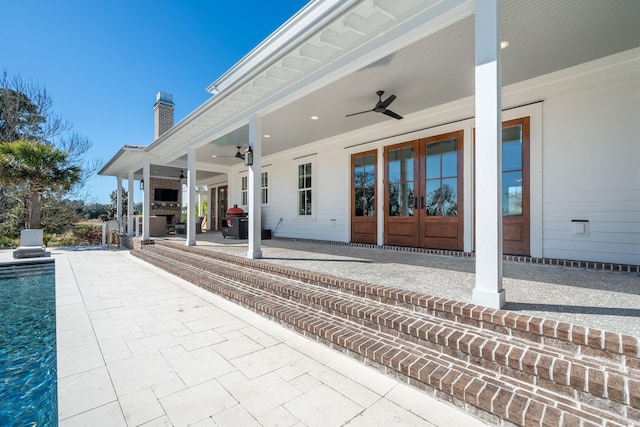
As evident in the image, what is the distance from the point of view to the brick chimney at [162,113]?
10570mm

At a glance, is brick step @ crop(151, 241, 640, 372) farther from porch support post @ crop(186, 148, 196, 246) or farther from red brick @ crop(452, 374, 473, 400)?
porch support post @ crop(186, 148, 196, 246)

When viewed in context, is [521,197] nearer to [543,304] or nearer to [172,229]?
[543,304]

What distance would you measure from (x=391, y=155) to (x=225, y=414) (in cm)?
523

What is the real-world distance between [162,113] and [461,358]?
1213cm

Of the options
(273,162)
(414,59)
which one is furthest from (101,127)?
(414,59)

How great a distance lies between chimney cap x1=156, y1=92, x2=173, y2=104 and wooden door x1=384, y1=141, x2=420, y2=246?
363 inches

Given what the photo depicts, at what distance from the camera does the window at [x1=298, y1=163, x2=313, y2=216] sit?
25.3 feet

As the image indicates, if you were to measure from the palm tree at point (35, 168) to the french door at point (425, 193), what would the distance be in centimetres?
994

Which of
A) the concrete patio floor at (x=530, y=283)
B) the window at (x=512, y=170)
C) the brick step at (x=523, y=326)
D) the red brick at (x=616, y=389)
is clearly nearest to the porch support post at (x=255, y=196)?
the concrete patio floor at (x=530, y=283)

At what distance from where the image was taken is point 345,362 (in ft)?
6.99

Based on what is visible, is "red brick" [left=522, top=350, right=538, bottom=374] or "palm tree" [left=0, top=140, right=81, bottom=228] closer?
"red brick" [left=522, top=350, right=538, bottom=374]

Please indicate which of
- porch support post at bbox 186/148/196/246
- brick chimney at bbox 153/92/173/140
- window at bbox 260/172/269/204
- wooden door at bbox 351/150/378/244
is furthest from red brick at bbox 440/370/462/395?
brick chimney at bbox 153/92/173/140

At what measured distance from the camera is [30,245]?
7777 mm

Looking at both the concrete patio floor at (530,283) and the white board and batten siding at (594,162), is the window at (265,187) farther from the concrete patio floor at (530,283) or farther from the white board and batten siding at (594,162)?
the white board and batten siding at (594,162)
